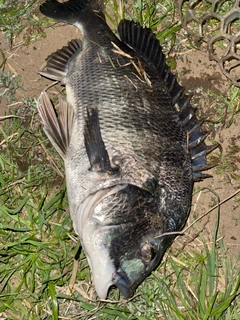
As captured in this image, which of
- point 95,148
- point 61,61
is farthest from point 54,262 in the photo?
point 61,61

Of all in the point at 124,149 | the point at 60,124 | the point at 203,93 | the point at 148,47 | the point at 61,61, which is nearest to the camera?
the point at 124,149

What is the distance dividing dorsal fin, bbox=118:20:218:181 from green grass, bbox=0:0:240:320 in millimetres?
612

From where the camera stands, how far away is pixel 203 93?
4660 mm

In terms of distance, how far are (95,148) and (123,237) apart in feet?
2.27

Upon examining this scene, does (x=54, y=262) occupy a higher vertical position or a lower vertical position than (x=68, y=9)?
lower

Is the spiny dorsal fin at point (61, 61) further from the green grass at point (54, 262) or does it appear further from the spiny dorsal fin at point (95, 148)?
the spiny dorsal fin at point (95, 148)

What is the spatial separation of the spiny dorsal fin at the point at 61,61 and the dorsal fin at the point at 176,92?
0.51 meters

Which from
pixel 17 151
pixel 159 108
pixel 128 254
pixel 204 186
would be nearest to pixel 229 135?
pixel 204 186

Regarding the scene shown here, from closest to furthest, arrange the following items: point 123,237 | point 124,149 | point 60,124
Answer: point 123,237 → point 124,149 → point 60,124

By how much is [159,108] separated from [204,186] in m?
1.01

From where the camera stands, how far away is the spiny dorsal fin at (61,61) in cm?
434

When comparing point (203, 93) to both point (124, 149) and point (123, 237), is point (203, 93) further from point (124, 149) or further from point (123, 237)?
point (123, 237)

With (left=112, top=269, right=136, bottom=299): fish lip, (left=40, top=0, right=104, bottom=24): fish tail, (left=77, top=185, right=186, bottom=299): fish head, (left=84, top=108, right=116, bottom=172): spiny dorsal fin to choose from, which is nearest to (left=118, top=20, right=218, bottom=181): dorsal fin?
(left=40, top=0, right=104, bottom=24): fish tail

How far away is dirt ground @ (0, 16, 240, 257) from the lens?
4504mm
